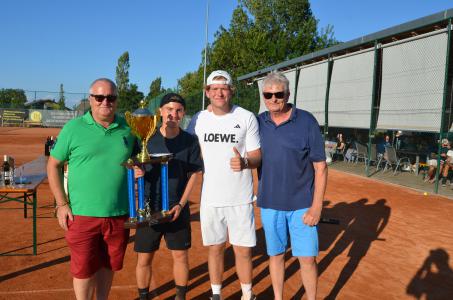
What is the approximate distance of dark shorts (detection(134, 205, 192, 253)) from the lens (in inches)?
125

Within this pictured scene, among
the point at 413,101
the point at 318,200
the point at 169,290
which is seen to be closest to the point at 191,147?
the point at 318,200

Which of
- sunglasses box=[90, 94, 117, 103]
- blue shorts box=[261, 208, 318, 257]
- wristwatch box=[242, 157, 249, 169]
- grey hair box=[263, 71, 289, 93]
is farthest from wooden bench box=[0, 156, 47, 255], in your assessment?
grey hair box=[263, 71, 289, 93]

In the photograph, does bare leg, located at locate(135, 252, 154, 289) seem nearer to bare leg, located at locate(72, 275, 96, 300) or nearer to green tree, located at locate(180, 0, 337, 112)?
bare leg, located at locate(72, 275, 96, 300)

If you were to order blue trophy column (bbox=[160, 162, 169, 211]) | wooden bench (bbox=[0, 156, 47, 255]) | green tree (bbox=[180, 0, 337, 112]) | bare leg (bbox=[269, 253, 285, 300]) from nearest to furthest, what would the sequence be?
1. blue trophy column (bbox=[160, 162, 169, 211])
2. bare leg (bbox=[269, 253, 285, 300])
3. wooden bench (bbox=[0, 156, 47, 255])
4. green tree (bbox=[180, 0, 337, 112])

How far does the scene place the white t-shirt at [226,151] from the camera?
123 inches

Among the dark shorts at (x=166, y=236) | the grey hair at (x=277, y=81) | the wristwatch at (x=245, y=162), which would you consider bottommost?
the dark shorts at (x=166, y=236)

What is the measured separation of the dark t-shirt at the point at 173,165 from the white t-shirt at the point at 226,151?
0.10 meters

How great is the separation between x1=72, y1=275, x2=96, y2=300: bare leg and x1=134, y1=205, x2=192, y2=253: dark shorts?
0.49 m

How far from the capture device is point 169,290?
3.88 m

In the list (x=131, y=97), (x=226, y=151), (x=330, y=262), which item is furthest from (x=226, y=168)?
(x=131, y=97)

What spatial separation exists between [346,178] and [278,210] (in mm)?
10135

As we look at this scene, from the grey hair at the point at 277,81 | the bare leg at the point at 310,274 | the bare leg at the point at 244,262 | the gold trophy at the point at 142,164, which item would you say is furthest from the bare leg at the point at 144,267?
the grey hair at the point at 277,81

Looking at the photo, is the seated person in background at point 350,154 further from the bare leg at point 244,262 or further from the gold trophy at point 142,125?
the gold trophy at point 142,125

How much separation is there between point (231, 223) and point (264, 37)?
113ft
